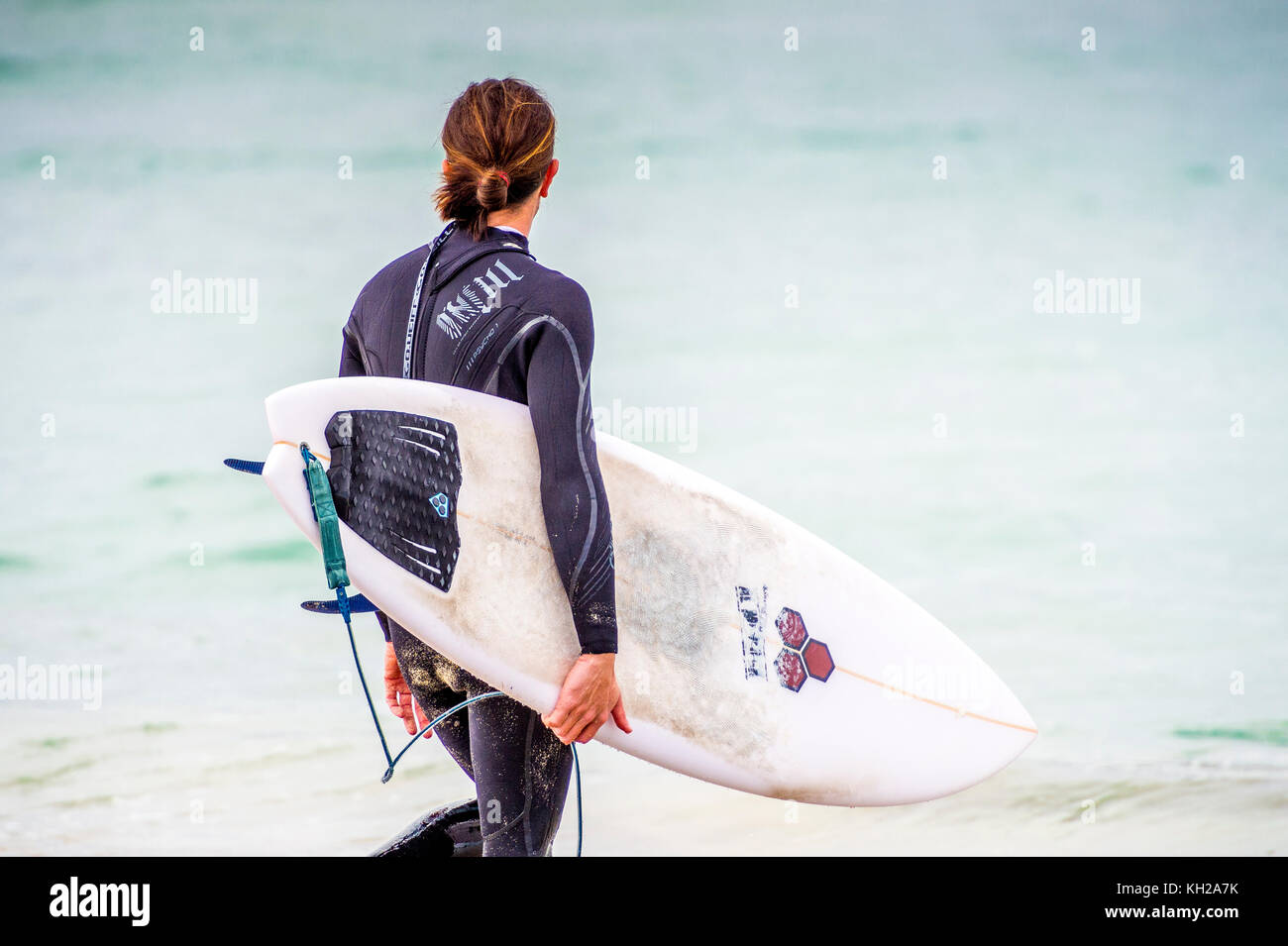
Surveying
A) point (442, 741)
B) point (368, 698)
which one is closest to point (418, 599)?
point (368, 698)

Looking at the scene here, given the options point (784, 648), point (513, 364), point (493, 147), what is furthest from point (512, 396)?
point (784, 648)

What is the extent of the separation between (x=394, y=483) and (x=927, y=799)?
52.6 inches

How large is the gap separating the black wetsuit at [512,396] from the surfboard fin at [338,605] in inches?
2.9

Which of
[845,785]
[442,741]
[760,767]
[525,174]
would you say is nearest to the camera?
[525,174]

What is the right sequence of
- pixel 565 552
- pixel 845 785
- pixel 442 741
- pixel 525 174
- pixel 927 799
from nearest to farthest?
pixel 565 552, pixel 525 174, pixel 442 741, pixel 845 785, pixel 927 799

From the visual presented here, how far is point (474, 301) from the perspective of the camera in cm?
178

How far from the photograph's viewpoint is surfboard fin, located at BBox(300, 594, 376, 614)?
1.88 metres

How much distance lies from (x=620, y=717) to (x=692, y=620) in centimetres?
31

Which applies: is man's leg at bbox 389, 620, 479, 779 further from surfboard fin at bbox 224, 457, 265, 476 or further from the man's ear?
the man's ear

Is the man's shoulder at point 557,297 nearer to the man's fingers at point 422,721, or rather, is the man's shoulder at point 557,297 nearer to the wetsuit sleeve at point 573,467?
the wetsuit sleeve at point 573,467

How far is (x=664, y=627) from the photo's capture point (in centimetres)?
210

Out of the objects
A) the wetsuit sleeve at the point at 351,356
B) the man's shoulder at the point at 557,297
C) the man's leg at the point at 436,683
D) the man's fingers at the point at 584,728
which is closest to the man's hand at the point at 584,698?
the man's fingers at the point at 584,728

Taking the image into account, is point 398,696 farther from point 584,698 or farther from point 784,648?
point 784,648

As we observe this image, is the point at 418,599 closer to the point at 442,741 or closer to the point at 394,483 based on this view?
the point at 394,483
